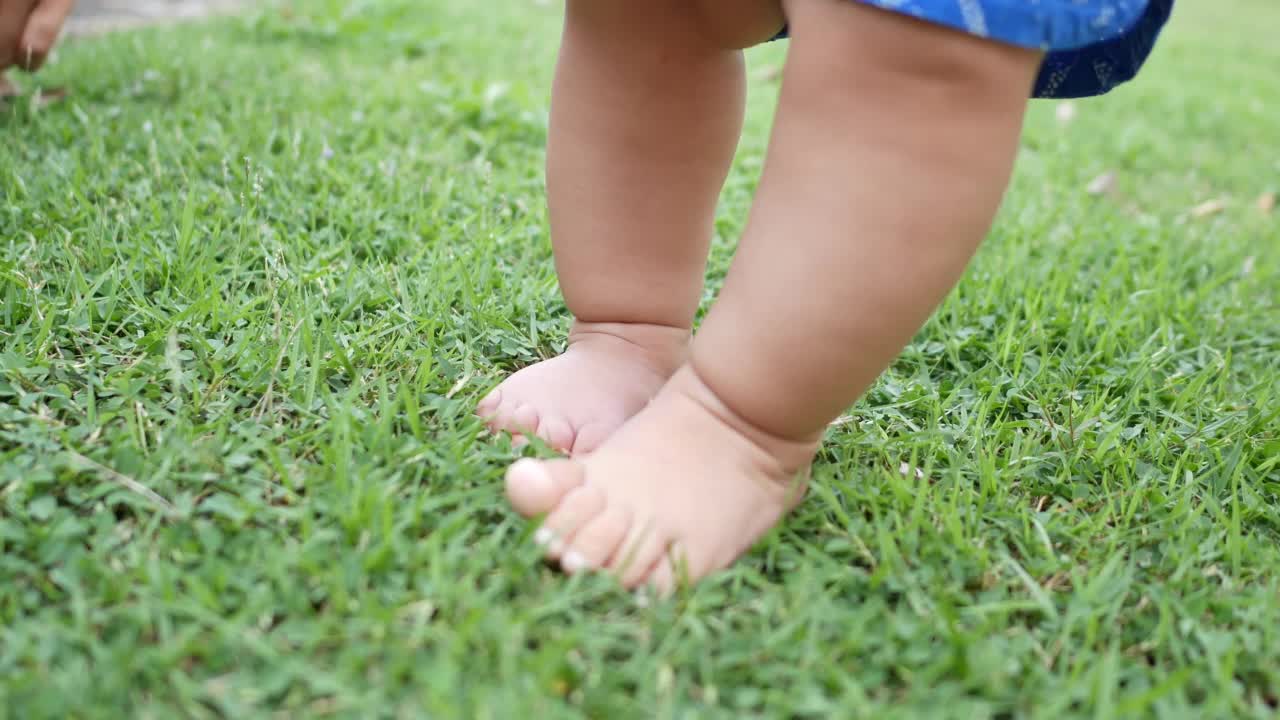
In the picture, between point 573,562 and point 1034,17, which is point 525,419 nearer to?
point 573,562

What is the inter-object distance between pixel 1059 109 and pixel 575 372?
260 centimetres

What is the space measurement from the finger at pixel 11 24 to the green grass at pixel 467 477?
0.33 feet

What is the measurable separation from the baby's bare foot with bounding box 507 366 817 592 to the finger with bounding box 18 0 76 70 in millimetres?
1422

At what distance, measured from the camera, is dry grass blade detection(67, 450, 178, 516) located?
2.69 ft

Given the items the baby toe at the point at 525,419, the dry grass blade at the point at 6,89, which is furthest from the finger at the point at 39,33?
the baby toe at the point at 525,419

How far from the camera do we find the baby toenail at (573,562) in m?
0.80

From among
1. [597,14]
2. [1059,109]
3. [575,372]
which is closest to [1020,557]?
[575,372]

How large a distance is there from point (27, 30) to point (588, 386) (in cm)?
132

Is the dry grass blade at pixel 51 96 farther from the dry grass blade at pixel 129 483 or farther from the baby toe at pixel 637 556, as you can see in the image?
the baby toe at pixel 637 556

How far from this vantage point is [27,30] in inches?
67.6

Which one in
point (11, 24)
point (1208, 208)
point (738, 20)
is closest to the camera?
point (738, 20)

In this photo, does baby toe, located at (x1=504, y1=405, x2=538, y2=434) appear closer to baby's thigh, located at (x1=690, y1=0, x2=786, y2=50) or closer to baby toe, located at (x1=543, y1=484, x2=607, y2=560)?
baby toe, located at (x1=543, y1=484, x2=607, y2=560)

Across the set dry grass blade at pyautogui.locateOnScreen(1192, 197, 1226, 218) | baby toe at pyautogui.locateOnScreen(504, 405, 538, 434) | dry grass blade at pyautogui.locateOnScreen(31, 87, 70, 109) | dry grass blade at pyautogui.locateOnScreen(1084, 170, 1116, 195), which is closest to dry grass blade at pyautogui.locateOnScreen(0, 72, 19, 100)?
dry grass blade at pyautogui.locateOnScreen(31, 87, 70, 109)

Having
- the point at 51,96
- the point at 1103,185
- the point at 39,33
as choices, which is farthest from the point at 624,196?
the point at 1103,185
